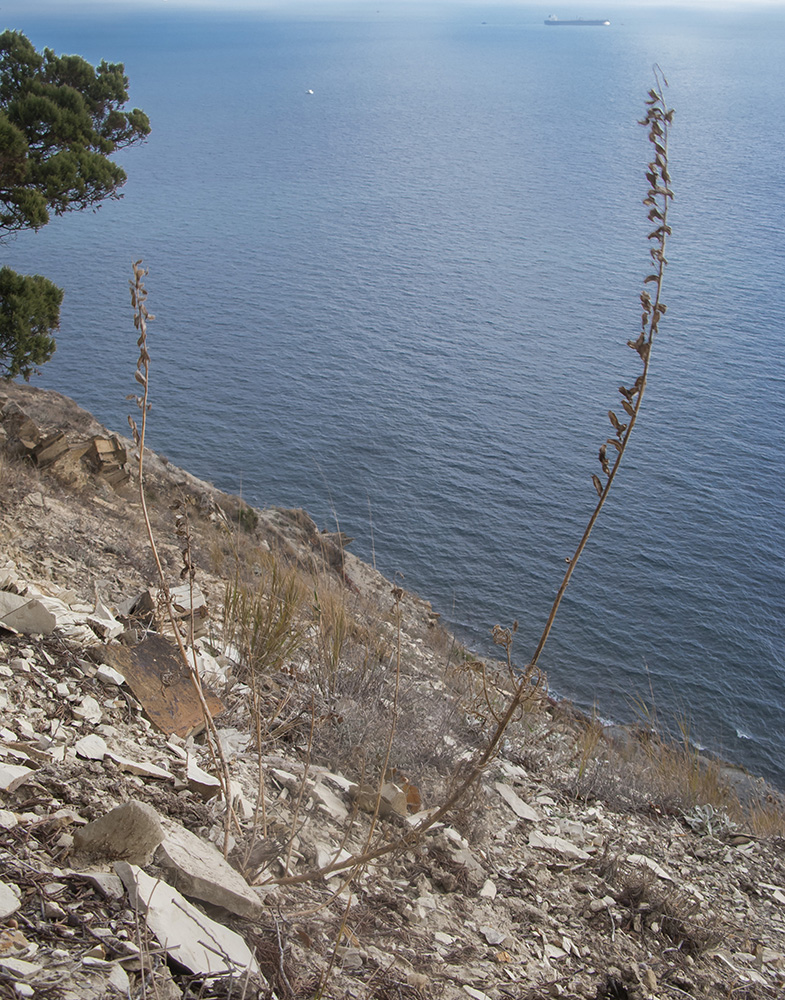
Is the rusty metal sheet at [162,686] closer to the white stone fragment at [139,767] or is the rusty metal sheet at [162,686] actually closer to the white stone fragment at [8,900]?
the white stone fragment at [139,767]

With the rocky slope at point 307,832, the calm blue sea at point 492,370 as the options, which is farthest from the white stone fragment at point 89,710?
the calm blue sea at point 492,370

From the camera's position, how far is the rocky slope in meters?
2.05

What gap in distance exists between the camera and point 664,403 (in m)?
38.9

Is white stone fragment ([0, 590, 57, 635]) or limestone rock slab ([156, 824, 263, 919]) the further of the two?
white stone fragment ([0, 590, 57, 635])

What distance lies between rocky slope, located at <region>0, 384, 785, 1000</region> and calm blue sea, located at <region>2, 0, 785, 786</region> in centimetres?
293

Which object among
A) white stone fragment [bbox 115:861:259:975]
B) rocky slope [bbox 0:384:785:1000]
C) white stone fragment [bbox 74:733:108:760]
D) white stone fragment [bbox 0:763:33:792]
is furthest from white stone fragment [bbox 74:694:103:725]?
white stone fragment [bbox 115:861:259:975]

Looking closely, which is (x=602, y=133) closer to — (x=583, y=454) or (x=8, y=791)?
(x=583, y=454)

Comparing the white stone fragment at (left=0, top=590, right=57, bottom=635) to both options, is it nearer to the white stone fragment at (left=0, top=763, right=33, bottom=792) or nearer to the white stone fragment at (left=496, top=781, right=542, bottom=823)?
the white stone fragment at (left=0, top=763, right=33, bottom=792)

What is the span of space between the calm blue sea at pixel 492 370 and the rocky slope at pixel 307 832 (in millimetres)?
2931

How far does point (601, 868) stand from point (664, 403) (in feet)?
125

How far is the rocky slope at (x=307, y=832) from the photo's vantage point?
205cm

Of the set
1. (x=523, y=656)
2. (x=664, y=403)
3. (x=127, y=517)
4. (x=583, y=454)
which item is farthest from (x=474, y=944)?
(x=664, y=403)

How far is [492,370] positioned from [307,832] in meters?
40.3

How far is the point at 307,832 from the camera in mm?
3146
